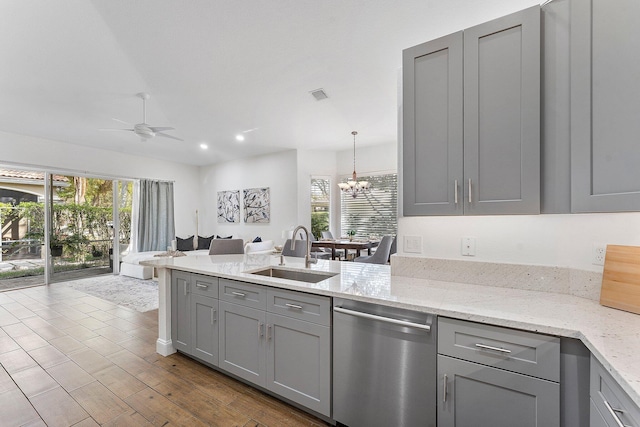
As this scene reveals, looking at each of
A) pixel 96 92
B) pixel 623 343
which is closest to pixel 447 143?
pixel 623 343

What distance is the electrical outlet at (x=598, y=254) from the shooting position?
1.42 meters

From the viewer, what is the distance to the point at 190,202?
7.86 m

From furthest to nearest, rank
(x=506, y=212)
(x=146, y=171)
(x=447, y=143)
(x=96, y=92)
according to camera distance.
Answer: (x=146, y=171) < (x=96, y=92) < (x=447, y=143) < (x=506, y=212)

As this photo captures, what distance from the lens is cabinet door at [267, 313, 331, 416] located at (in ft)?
5.46

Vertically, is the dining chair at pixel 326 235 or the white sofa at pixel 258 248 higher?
the dining chair at pixel 326 235

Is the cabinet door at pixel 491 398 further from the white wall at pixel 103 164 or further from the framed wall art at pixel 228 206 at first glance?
the white wall at pixel 103 164

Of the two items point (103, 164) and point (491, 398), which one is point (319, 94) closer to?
point (491, 398)

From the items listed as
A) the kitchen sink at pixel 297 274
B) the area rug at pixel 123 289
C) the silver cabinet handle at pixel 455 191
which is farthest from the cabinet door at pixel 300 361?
the area rug at pixel 123 289

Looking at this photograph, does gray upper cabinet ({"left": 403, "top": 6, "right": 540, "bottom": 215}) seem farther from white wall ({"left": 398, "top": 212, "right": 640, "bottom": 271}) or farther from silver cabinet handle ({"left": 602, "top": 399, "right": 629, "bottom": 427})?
silver cabinet handle ({"left": 602, "top": 399, "right": 629, "bottom": 427})

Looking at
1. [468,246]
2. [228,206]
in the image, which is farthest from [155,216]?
[468,246]

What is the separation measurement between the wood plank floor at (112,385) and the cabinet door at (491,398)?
91 cm

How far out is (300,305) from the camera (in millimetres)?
1728

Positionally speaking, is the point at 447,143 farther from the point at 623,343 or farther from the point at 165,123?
the point at 165,123

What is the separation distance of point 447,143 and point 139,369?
2.96m
